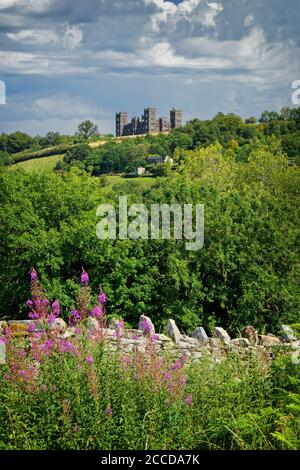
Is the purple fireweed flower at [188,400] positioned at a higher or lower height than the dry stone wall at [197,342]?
higher

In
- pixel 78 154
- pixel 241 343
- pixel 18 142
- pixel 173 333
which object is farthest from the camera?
pixel 18 142

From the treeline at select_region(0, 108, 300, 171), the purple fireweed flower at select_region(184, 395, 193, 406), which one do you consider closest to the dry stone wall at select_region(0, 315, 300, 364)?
the purple fireweed flower at select_region(184, 395, 193, 406)

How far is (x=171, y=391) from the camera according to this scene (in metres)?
7.61

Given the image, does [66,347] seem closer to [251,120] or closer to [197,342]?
[197,342]

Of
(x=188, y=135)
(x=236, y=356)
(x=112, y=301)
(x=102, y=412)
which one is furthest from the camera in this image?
(x=188, y=135)

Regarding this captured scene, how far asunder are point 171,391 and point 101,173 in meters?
109

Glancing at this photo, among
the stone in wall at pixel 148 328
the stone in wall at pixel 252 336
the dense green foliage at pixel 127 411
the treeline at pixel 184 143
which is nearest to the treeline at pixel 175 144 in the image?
the treeline at pixel 184 143

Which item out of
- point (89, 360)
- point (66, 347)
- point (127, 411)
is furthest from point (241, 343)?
point (89, 360)

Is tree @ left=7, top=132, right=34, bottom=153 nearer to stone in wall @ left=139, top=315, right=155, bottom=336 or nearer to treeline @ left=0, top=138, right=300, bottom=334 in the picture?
treeline @ left=0, top=138, right=300, bottom=334

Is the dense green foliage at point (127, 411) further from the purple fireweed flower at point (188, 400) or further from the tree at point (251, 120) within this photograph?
the tree at point (251, 120)

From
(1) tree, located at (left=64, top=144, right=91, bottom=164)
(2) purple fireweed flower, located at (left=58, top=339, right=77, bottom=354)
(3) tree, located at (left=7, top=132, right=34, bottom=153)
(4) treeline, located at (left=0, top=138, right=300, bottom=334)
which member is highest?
(3) tree, located at (left=7, top=132, right=34, bottom=153)

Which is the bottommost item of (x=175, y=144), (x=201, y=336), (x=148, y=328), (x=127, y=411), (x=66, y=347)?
(x=201, y=336)

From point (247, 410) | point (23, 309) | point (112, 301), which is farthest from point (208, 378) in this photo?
point (23, 309)

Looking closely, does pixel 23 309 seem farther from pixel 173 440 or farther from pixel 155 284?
pixel 173 440
